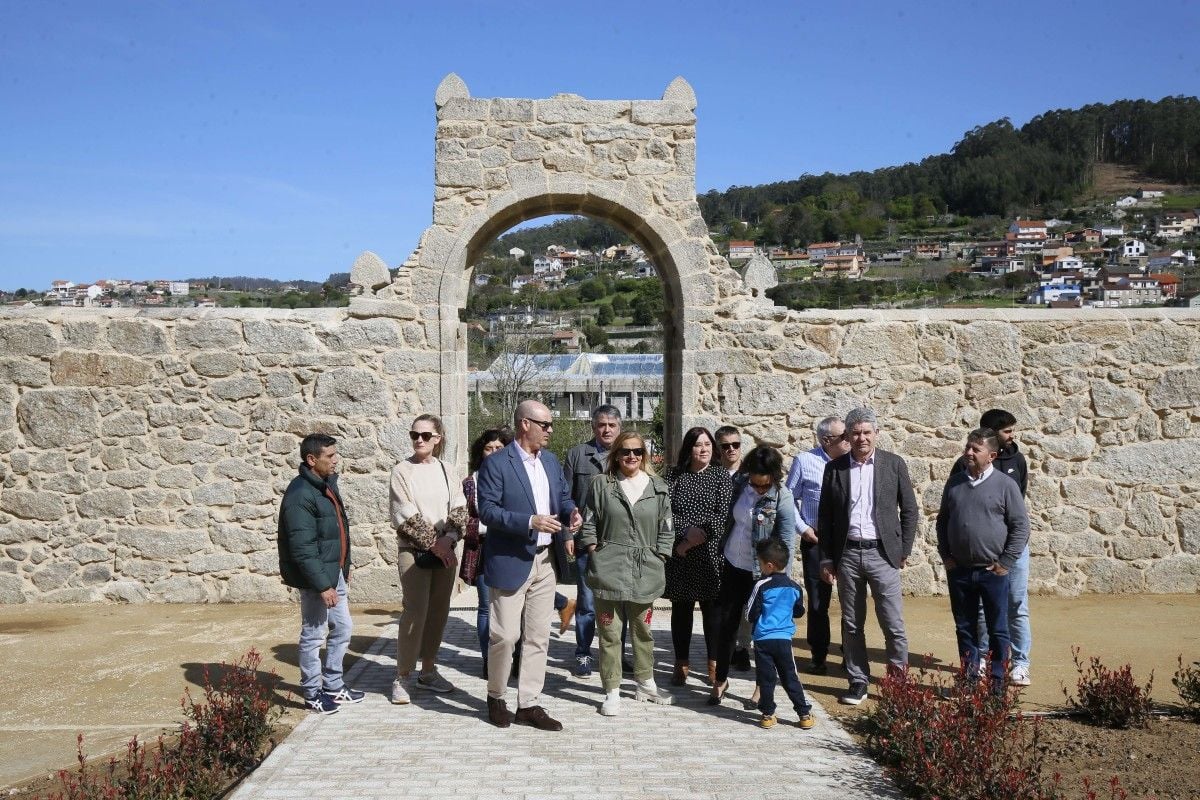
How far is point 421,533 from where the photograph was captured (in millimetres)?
5812

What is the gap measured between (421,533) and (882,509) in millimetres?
2809

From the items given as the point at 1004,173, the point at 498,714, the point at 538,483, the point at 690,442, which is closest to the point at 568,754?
the point at 498,714

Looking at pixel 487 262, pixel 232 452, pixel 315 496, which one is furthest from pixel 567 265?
pixel 315 496

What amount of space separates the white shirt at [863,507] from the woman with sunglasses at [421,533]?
2409mm

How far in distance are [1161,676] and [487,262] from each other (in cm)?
4622

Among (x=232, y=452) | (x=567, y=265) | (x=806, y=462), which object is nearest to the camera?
(x=806, y=462)

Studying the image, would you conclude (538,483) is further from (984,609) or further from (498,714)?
(984,609)

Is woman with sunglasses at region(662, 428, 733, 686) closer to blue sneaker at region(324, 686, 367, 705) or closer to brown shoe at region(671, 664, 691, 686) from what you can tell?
brown shoe at region(671, 664, 691, 686)

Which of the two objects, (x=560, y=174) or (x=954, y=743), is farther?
(x=560, y=174)

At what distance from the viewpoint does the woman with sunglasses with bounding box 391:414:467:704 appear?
19.2ft

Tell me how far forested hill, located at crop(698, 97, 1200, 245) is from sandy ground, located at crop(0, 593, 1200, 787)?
34.6 metres

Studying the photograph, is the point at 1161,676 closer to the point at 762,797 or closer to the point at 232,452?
the point at 762,797

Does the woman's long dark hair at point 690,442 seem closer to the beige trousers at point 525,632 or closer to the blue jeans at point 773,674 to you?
the beige trousers at point 525,632

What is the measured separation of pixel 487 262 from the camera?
167 ft
